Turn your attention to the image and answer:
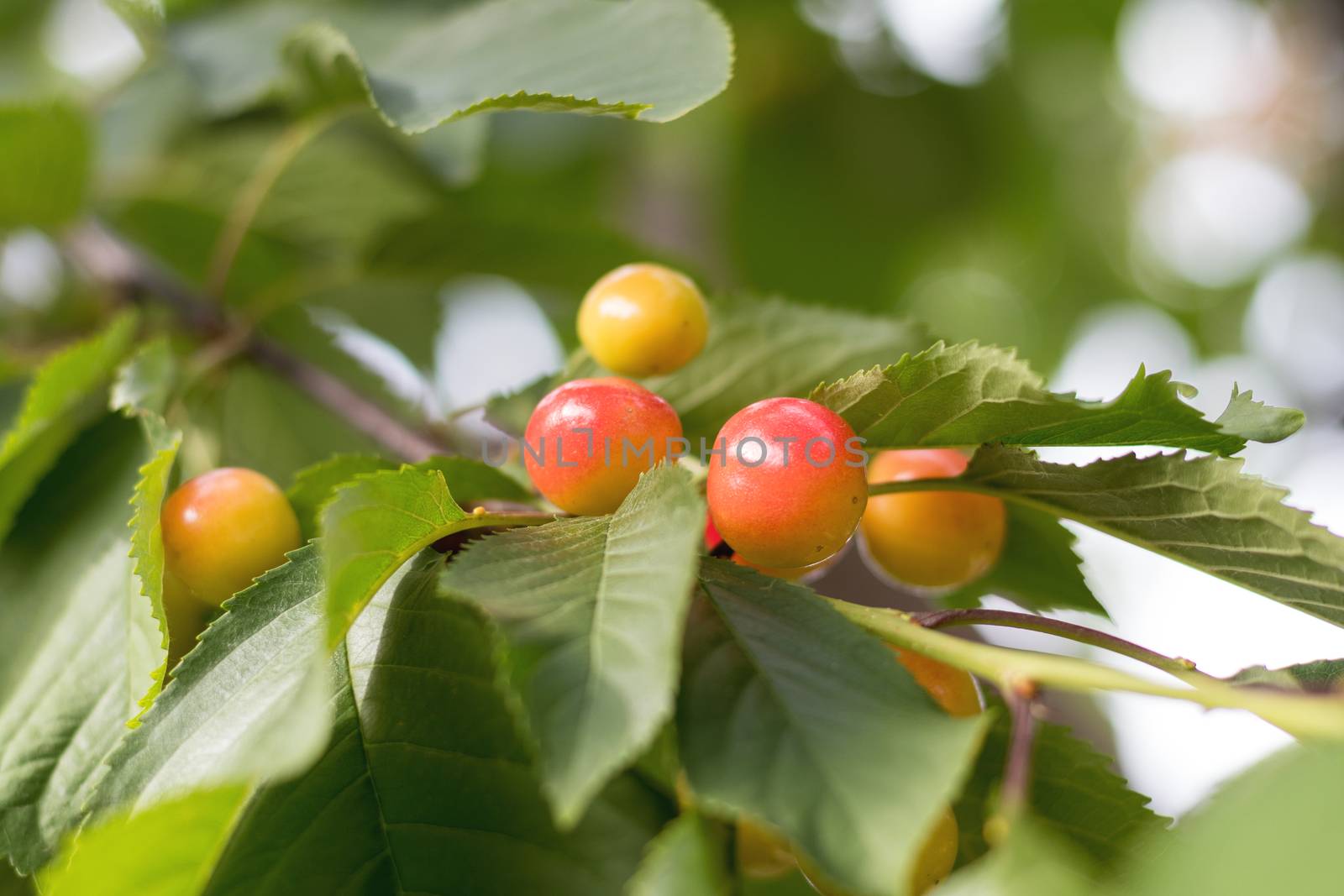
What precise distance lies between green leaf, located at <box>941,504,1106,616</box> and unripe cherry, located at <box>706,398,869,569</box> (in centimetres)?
26

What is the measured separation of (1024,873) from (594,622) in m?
0.20

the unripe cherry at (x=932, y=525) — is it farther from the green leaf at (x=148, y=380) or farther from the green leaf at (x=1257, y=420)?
the green leaf at (x=148, y=380)

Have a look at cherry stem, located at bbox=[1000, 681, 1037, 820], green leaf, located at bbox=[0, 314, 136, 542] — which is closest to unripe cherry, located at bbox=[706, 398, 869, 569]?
cherry stem, located at bbox=[1000, 681, 1037, 820]

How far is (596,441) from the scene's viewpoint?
61cm

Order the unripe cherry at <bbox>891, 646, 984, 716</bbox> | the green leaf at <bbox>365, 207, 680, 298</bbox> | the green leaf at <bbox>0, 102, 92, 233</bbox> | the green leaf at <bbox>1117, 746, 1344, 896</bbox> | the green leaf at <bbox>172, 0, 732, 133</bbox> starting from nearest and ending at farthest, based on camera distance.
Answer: the green leaf at <bbox>1117, 746, 1344, 896</bbox> < the unripe cherry at <bbox>891, 646, 984, 716</bbox> < the green leaf at <bbox>172, 0, 732, 133</bbox> < the green leaf at <bbox>0, 102, 92, 233</bbox> < the green leaf at <bbox>365, 207, 680, 298</bbox>

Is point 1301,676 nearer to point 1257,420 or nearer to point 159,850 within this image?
point 1257,420

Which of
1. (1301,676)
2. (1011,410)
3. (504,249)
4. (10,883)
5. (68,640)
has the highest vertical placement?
(1011,410)

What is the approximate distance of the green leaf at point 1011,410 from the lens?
1.82ft

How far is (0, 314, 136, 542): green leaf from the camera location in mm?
819

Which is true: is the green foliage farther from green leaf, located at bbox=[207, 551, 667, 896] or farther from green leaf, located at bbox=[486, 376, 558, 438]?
green leaf, located at bbox=[486, 376, 558, 438]

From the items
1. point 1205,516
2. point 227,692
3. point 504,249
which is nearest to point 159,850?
point 227,692

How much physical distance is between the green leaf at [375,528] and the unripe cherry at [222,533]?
0.15 metres

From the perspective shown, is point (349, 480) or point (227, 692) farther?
point (349, 480)

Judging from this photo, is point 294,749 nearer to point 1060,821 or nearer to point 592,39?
point 1060,821
